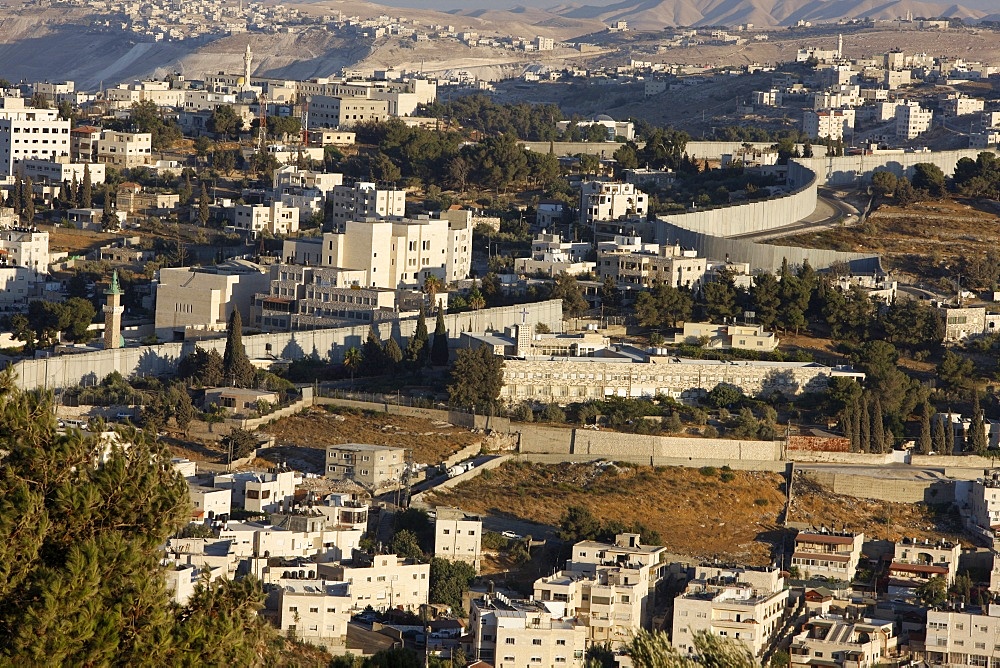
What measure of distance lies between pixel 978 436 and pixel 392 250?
45.9 feet

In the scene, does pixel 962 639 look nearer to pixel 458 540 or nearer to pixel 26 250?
pixel 458 540

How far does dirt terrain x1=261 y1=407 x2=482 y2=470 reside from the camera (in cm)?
3469

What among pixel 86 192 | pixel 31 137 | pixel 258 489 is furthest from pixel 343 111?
pixel 258 489

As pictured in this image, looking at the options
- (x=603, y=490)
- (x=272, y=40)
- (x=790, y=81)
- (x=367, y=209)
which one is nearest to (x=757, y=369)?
(x=603, y=490)

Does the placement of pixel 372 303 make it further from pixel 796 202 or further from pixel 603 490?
pixel 796 202

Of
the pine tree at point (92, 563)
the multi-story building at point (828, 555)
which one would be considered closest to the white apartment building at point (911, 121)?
the multi-story building at point (828, 555)

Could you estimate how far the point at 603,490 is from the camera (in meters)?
34.1

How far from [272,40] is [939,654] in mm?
145500

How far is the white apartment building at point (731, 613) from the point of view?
2756cm

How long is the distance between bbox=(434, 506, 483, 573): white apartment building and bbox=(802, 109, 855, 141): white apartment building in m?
56.2

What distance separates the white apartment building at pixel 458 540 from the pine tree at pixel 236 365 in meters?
7.38

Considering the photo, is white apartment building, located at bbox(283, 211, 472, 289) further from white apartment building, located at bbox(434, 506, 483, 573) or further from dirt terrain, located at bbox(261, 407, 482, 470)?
white apartment building, located at bbox(434, 506, 483, 573)

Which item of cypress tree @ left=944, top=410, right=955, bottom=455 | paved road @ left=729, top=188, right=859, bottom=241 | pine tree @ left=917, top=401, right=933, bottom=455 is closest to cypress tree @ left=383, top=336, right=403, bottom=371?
pine tree @ left=917, top=401, right=933, bottom=455

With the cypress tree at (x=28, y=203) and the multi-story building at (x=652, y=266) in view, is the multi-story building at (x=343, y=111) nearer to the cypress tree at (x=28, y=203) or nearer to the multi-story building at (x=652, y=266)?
the cypress tree at (x=28, y=203)
